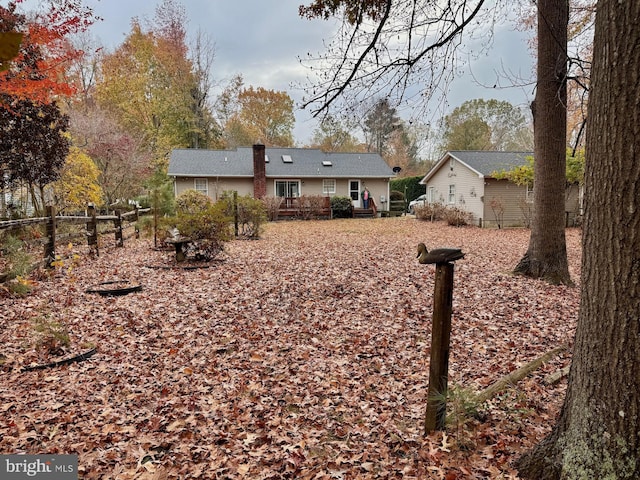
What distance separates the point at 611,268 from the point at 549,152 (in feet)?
18.7

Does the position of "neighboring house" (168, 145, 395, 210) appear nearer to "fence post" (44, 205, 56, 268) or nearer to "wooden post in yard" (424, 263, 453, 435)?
"fence post" (44, 205, 56, 268)

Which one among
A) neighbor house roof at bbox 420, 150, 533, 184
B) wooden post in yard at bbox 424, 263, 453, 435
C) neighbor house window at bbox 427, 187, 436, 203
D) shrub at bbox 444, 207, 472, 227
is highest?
neighbor house roof at bbox 420, 150, 533, 184

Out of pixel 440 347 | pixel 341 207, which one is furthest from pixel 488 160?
pixel 440 347

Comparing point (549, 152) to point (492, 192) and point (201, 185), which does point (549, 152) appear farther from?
point (201, 185)

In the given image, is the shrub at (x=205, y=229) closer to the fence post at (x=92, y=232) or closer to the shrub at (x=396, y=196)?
the fence post at (x=92, y=232)

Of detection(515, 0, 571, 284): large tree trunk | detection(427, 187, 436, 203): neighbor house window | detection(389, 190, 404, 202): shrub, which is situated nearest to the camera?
detection(515, 0, 571, 284): large tree trunk

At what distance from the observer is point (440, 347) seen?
8.99 ft

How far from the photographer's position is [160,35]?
31.0 m

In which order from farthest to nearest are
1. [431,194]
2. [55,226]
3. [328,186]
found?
[328,186]
[431,194]
[55,226]

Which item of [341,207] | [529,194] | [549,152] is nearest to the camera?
[549,152]

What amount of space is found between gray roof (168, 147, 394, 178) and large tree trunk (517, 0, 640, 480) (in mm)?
22723

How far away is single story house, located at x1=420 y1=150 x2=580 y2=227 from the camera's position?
1855 cm

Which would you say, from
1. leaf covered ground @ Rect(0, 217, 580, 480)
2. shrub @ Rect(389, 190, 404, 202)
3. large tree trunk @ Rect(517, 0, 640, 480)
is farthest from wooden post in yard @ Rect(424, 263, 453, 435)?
shrub @ Rect(389, 190, 404, 202)

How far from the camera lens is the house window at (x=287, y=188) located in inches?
971
